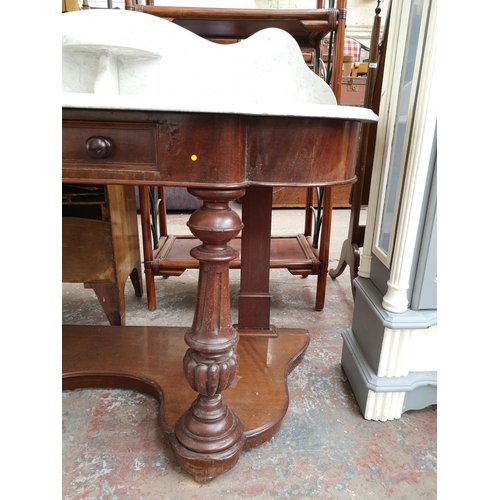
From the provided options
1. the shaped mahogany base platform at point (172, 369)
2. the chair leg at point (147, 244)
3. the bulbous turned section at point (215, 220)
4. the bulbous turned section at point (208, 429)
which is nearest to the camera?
the bulbous turned section at point (215, 220)

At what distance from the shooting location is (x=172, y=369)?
1.12 metres

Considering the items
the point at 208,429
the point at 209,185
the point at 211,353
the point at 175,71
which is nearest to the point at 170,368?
the point at 208,429

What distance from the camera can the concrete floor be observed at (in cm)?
84

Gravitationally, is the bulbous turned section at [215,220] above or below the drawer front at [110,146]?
below

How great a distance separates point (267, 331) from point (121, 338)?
521mm

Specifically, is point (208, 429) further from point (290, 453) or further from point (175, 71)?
point (175, 71)

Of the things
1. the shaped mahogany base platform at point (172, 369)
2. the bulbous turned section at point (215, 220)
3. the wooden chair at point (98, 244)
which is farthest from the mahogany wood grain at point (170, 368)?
the bulbous turned section at point (215, 220)

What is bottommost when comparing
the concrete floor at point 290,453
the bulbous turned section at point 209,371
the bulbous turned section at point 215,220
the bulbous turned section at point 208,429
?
the concrete floor at point 290,453

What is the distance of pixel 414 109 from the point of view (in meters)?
0.88

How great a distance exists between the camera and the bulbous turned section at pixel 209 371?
0.76 m

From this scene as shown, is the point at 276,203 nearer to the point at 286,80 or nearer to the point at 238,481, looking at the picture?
the point at 286,80

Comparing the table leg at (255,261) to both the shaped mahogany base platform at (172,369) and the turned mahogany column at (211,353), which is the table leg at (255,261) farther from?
the turned mahogany column at (211,353)

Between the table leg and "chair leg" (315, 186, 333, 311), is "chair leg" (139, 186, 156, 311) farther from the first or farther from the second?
"chair leg" (315, 186, 333, 311)
